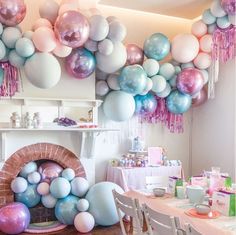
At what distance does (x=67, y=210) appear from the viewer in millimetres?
3555

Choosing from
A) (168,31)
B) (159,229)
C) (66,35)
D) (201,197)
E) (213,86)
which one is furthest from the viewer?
(168,31)

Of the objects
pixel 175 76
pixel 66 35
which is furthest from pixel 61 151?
pixel 175 76

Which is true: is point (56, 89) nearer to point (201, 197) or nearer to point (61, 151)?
point (61, 151)

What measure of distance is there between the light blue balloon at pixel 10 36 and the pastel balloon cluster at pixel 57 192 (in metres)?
1.39

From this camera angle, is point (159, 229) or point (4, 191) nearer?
point (159, 229)

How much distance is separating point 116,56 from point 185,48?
3.00 feet

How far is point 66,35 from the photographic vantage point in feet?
10.5

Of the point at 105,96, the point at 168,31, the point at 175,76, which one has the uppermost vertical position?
the point at 168,31

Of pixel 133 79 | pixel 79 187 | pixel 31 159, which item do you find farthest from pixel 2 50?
pixel 79 187

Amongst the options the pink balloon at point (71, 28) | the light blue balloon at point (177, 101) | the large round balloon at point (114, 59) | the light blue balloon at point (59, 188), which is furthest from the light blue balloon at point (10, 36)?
the light blue balloon at point (177, 101)

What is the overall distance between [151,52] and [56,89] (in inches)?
48.9

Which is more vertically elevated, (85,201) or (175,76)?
(175,76)

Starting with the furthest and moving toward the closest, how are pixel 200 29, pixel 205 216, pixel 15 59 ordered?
pixel 200 29 < pixel 15 59 < pixel 205 216

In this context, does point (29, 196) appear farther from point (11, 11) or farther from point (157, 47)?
point (157, 47)
